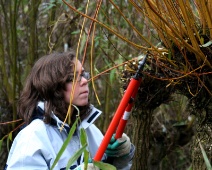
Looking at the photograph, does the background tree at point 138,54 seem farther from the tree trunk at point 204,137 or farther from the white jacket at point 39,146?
the white jacket at point 39,146

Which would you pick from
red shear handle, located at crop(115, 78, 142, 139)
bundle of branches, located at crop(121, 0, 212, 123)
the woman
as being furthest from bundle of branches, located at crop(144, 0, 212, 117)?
the woman

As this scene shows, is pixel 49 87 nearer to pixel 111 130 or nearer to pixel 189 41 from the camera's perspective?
pixel 111 130

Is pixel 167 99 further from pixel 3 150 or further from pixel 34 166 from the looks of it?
pixel 3 150

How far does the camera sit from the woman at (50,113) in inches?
71.3

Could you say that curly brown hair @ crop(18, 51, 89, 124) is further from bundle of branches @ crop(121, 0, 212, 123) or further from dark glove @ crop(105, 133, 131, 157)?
bundle of branches @ crop(121, 0, 212, 123)

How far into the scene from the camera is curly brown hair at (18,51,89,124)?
1.96 metres

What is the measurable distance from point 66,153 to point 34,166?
0.18 meters

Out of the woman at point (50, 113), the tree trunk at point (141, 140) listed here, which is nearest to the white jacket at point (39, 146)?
the woman at point (50, 113)

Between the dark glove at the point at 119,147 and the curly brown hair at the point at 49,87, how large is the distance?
0.61 ft

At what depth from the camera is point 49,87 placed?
1961 millimetres

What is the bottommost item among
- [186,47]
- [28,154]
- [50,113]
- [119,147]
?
[119,147]

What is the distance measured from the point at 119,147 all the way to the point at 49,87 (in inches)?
15.9

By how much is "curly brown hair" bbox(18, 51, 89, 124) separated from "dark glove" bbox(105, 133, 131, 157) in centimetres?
19

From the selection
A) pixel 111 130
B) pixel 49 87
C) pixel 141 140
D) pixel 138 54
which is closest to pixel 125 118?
pixel 111 130
